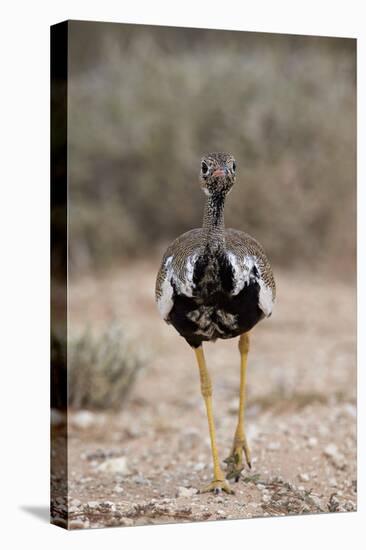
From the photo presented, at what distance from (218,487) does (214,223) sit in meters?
1.31

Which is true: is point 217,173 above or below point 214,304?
above

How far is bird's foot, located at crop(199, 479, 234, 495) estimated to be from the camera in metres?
4.64

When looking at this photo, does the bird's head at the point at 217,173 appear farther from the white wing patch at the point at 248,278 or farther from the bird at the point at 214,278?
the white wing patch at the point at 248,278

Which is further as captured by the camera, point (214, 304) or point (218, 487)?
point (218, 487)

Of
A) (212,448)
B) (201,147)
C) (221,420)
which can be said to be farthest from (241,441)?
(201,147)

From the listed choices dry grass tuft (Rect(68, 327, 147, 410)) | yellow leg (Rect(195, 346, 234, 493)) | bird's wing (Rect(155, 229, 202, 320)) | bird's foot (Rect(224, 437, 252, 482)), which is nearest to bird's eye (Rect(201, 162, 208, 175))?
bird's wing (Rect(155, 229, 202, 320))

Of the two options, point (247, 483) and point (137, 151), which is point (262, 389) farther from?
point (137, 151)

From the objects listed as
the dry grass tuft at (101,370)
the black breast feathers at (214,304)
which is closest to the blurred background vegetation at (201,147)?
the dry grass tuft at (101,370)

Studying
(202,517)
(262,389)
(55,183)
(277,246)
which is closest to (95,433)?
(262,389)

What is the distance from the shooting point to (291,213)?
998 cm

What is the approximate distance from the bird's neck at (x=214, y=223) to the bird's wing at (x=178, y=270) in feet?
0.18

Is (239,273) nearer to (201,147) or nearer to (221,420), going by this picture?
(221,420)

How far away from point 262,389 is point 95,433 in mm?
1581

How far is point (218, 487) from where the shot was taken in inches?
183
